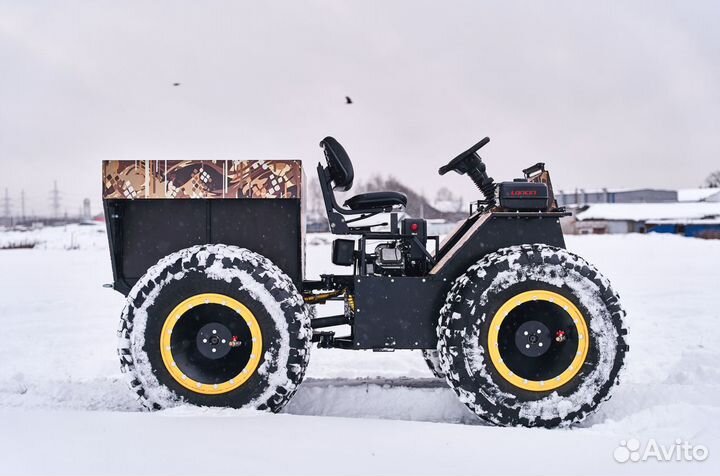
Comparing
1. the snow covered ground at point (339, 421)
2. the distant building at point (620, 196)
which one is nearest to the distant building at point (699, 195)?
the distant building at point (620, 196)

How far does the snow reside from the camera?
5594 centimetres

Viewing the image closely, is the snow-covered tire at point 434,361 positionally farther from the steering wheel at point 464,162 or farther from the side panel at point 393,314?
the steering wheel at point 464,162

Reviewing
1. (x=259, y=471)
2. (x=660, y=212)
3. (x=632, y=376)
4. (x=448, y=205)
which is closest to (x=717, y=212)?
(x=660, y=212)

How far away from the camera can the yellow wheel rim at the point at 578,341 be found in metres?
3.44

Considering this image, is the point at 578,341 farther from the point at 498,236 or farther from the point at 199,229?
the point at 199,229

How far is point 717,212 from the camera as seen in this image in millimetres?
57438

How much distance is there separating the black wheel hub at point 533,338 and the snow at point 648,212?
57.5 m

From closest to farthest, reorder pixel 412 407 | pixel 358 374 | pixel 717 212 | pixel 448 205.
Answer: pixel 412 407 → pixel 358 374 → pixel 717 212 → pixel 448 205

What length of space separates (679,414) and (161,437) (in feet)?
10.2

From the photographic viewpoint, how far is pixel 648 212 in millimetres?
58219

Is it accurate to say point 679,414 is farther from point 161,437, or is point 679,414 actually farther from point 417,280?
point 161,437

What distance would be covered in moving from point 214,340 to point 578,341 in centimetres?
225

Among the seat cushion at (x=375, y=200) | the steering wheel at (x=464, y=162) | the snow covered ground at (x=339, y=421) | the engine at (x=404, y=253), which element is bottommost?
the snow covered ground at (x=339, y=421)

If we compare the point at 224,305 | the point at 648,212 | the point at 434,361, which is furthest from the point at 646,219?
the point at 224,305
